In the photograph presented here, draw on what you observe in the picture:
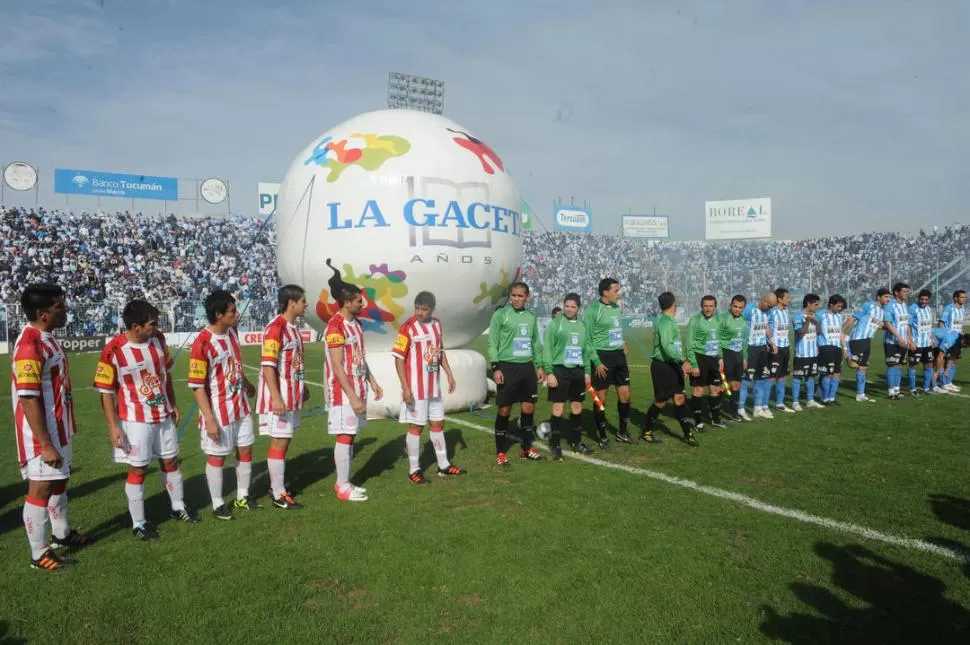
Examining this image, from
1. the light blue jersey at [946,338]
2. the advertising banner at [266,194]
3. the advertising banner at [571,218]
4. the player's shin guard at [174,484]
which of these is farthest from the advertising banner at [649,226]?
the player's shin guard at [174,484]

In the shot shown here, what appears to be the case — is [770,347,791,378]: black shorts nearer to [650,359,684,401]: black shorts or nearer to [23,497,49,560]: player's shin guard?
[650,359,684,401]: black shorts

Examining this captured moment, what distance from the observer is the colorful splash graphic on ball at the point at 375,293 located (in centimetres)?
873

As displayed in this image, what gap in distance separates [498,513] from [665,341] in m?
3.86

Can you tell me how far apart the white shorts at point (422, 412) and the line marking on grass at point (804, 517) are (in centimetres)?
194

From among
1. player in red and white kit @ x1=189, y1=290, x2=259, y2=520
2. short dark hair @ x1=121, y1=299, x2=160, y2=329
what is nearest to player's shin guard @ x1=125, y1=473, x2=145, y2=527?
player in red and white kit @ x1=189, y1=290, x2=259, y2=520

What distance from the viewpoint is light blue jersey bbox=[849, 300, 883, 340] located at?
1120cm

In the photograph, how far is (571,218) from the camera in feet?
209

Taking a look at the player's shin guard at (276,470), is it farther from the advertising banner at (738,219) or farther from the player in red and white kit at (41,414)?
the advertising banner at (738,219)

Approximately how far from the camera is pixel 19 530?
529cm

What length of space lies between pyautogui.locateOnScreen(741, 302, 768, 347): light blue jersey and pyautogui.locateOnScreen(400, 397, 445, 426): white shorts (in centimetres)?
592

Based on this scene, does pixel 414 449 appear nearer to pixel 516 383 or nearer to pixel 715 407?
pixel 516 383

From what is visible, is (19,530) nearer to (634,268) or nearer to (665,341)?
(665,341)

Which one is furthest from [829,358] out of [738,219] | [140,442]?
[738,219]

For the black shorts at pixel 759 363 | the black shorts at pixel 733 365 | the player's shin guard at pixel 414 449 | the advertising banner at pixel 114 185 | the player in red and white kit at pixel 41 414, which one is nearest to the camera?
the player in red and white kit at pixel 41 414
